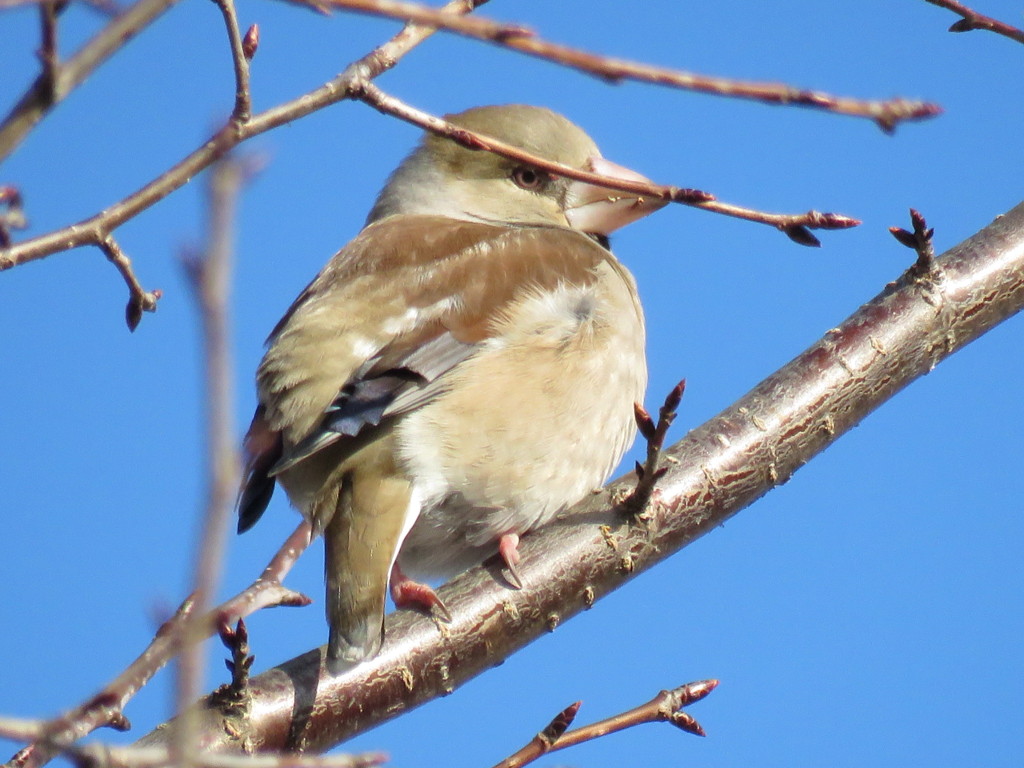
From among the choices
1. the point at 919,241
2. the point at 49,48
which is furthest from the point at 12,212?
the point at 919,241

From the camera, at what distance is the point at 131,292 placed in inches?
122

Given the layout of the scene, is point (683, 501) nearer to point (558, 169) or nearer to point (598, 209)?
point (558, 169)

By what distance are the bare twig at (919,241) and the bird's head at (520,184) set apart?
182 centimetres

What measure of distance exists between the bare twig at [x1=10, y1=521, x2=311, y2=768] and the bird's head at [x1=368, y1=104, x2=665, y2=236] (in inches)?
81.9

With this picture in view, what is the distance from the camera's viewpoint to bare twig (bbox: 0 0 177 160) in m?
1.32

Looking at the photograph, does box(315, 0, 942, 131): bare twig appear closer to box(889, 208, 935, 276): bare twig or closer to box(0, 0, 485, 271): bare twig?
box(0, 0, 485, 271): bare twig

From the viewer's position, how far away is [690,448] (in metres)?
3.97

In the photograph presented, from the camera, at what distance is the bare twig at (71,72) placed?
4.34 feet

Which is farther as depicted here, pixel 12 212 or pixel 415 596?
pixel 415 596

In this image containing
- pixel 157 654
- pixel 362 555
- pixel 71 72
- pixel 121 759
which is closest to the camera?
pixel 71 72

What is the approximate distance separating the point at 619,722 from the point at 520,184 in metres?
3.31

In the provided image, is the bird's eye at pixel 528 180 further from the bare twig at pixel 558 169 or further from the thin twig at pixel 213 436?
the thin twig at pixel 213 436

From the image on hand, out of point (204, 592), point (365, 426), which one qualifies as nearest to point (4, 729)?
point (204, 592)

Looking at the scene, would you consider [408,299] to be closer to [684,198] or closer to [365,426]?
[365,426]
